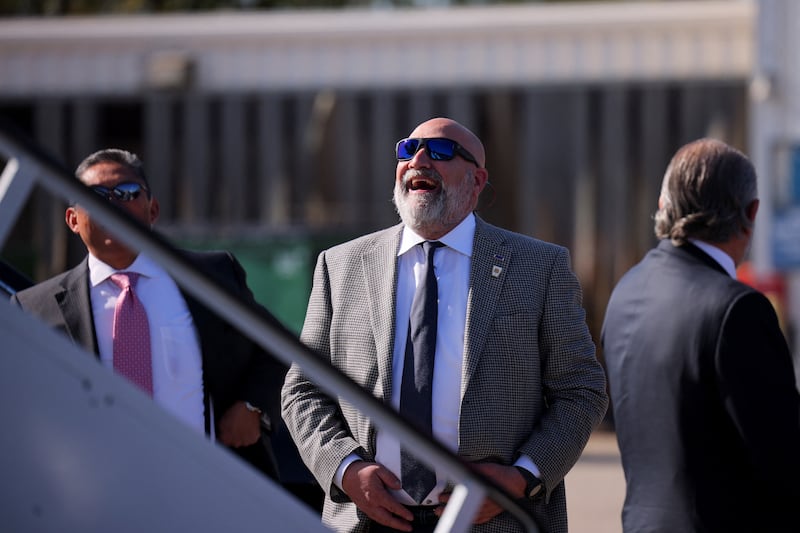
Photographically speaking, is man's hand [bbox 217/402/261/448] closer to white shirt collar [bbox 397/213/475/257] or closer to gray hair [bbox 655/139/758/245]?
white shirt collar [bbox 397/213/475/257]

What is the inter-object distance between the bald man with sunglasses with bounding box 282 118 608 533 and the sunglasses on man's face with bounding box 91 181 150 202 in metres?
0.71

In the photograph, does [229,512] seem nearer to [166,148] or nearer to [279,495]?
[279,495]

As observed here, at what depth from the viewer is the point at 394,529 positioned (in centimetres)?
335

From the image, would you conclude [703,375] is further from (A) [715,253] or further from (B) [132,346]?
(B) [132,346]

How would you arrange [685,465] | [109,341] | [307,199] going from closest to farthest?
[685,465] → [109,341] → [307,199]

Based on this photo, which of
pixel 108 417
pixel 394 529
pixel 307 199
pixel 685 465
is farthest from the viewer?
pixel 307 199

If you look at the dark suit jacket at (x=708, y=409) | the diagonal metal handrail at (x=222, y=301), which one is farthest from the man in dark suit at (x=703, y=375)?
the diagonal metal handrail at (x=222, y=301)

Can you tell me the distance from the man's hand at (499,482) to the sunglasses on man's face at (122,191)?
4.69ft

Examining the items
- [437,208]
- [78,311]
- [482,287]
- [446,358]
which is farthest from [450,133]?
[78,311]

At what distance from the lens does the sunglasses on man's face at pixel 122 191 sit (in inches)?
152

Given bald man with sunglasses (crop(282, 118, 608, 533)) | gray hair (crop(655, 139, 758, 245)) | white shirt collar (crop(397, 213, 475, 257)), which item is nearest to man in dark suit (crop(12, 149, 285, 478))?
bald man with sunglasses (crop(282, 118, 608, 533))

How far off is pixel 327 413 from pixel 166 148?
1024 cm

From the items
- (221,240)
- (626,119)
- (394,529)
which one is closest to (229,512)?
(394,529)

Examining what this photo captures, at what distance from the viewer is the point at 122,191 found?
388cm
